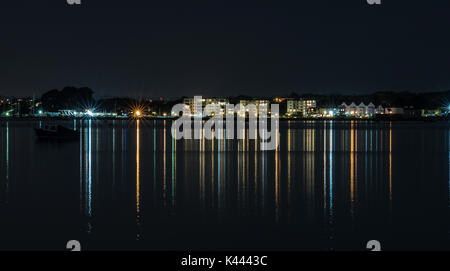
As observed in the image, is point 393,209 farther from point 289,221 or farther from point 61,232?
point 61,232

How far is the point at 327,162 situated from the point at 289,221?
14.0 meters

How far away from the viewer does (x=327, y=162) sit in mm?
25562

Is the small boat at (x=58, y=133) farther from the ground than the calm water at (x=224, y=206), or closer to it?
farther from the ground

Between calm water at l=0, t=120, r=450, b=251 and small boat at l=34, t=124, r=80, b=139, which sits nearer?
calm water at l=0, t=120, r=450, b=251

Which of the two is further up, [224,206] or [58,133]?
[58,133]

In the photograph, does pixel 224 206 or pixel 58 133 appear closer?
pixel 224 206

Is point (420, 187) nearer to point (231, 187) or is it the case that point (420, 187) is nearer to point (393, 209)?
point (393, 209)

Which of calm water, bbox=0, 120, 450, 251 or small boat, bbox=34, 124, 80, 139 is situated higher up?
small boat, bbox=34, 124, 80, 139

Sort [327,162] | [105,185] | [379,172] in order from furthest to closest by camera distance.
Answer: [327,162] < [379,172] < [105,185]

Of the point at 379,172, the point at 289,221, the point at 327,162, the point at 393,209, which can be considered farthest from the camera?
the point at 327,162

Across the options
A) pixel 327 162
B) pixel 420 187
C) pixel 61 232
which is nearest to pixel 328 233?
pixel 61 232

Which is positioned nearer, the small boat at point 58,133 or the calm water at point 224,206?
the calm water at point 224,206

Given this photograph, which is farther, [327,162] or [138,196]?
[327,162]
